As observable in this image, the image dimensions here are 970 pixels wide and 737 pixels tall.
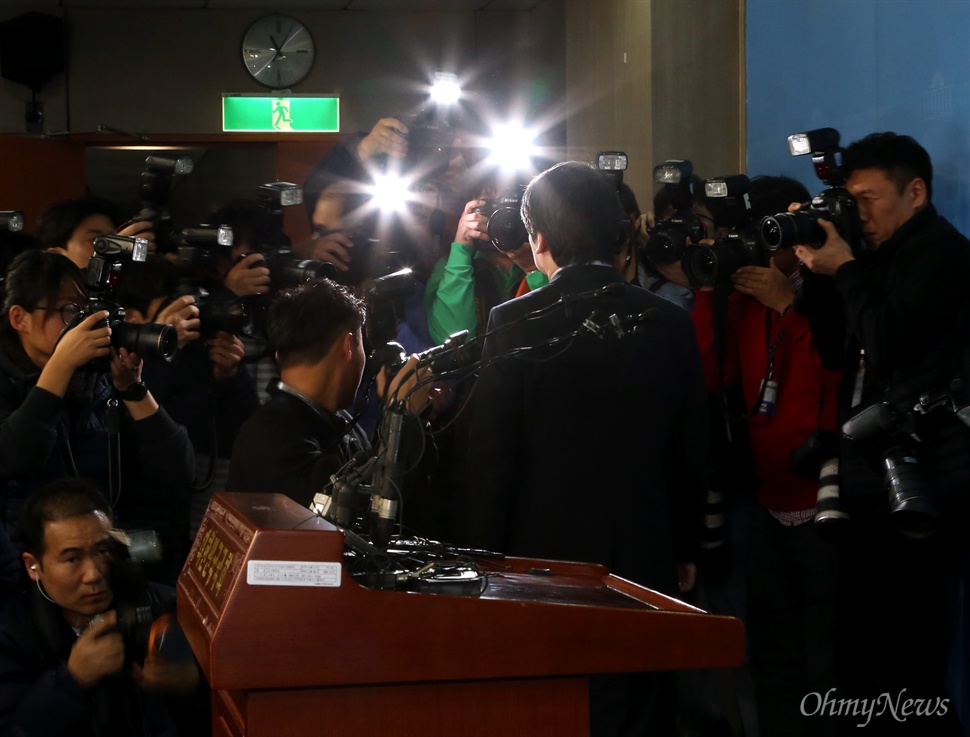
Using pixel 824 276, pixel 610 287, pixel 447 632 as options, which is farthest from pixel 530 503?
pixel 824 276

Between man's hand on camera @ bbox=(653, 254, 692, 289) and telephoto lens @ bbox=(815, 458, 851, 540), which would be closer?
telephoto lens @ bbox=(815, 458, 851, 540)

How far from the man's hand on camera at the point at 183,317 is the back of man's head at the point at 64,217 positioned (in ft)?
1.43

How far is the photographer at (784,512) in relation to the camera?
264 centimetres

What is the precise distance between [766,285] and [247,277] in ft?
4.13

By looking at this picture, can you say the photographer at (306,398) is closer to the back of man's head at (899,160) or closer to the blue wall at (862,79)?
the back of man's head at (899,160)

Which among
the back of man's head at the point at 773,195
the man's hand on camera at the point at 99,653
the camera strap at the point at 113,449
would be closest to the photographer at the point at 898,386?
the back of man's head at the point at 773,195

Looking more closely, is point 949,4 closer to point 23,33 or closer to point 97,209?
point 97,209

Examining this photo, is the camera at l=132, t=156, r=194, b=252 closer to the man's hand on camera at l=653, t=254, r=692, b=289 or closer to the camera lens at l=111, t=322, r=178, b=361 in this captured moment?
the camera lens at l=111, t=322, r=178, b=361

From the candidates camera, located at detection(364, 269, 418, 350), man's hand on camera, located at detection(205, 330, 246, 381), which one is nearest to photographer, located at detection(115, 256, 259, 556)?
man's hand on camera, located at detection(205, 330, 246, 381)

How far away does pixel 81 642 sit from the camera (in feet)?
6.02

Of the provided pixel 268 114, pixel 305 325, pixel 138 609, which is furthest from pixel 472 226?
pixel 268 114

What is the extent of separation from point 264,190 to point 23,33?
4142 mm

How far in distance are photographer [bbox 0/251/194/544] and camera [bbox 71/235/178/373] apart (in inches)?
1.0

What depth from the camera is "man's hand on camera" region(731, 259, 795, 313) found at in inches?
106
